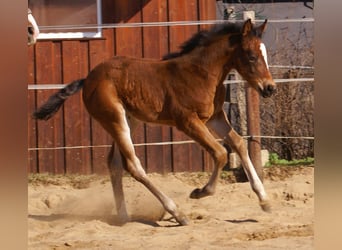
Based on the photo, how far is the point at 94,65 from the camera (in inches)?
306

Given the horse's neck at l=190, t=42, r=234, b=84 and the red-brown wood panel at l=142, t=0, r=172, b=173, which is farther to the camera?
the red-brown wood panel at l=142, t=0, r=172, b=173

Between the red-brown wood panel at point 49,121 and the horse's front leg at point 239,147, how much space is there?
2.24 metres

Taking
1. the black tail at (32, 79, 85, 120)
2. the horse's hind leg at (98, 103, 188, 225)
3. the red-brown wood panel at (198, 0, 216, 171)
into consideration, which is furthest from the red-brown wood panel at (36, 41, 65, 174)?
the horse's hind leg at (98, 103, 188, 225)

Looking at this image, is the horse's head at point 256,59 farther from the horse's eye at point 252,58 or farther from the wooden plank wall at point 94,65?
the wooden plank wall at point 94,65

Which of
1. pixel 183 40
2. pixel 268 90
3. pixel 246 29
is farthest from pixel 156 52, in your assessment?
pixel 268 90

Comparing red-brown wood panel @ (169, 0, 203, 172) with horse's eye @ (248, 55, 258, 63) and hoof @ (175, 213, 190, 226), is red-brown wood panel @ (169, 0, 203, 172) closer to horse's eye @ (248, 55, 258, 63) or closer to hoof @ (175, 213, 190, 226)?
horse's eye @ (248, 55, 258, 63)

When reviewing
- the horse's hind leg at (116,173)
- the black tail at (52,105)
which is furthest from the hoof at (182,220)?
the black tail at (52,105)

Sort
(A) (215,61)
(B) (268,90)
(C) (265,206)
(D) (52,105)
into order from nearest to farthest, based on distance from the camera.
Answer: (B) (268,90)
(A) (215,61)
(C) (265,206)
(D) (52,105)

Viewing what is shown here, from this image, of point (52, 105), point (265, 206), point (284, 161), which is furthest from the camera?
point (284, 161)

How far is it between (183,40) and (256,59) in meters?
2.01

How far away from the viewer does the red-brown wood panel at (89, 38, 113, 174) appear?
7.80 meters

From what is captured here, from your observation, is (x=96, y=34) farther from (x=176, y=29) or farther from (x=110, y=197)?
(x=110, y=197)

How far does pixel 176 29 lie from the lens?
7824mm

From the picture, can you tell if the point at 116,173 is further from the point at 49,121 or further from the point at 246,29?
the point at 49,121
